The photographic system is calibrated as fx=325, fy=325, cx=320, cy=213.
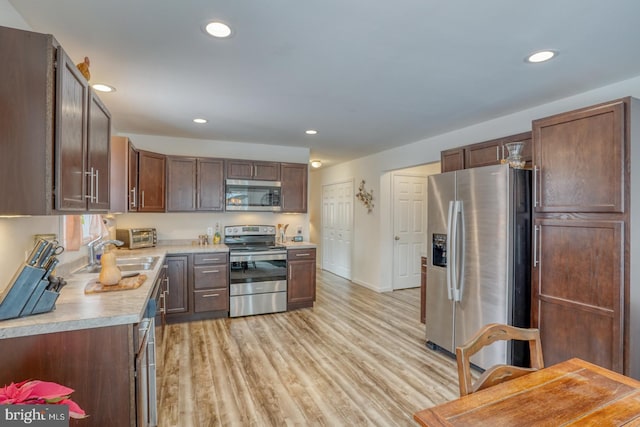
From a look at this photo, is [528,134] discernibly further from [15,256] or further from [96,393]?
[15,256]

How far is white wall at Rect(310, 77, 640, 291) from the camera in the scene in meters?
2.88

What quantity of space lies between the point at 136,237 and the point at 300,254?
82.1 inches

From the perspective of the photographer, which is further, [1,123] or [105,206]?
[105,206]

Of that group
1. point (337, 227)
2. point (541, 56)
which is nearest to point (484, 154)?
point (541, 56)

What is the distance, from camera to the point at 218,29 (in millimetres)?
1856

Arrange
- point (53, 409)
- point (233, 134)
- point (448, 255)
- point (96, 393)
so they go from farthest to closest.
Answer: point (233, 134)
point (448, 255)
point (96, 393)
point (53, 409)

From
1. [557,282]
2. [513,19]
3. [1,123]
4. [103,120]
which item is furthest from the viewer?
[557,282]

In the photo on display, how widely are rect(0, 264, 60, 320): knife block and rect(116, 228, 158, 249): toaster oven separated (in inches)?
99.8

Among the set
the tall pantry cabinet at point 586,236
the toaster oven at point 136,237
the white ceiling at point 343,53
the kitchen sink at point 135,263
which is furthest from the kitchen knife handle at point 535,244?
the toaster oven at point 136,237

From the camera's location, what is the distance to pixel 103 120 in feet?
7.09

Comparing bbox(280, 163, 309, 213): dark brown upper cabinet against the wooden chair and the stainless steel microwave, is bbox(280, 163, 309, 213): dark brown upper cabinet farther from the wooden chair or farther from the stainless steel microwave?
the wooden chair

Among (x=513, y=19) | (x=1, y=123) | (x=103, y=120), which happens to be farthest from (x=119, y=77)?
(x=513, y=19)

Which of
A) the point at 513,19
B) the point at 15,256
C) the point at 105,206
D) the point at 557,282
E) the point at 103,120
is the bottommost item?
the point at 557,282

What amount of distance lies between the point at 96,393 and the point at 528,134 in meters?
3.75
